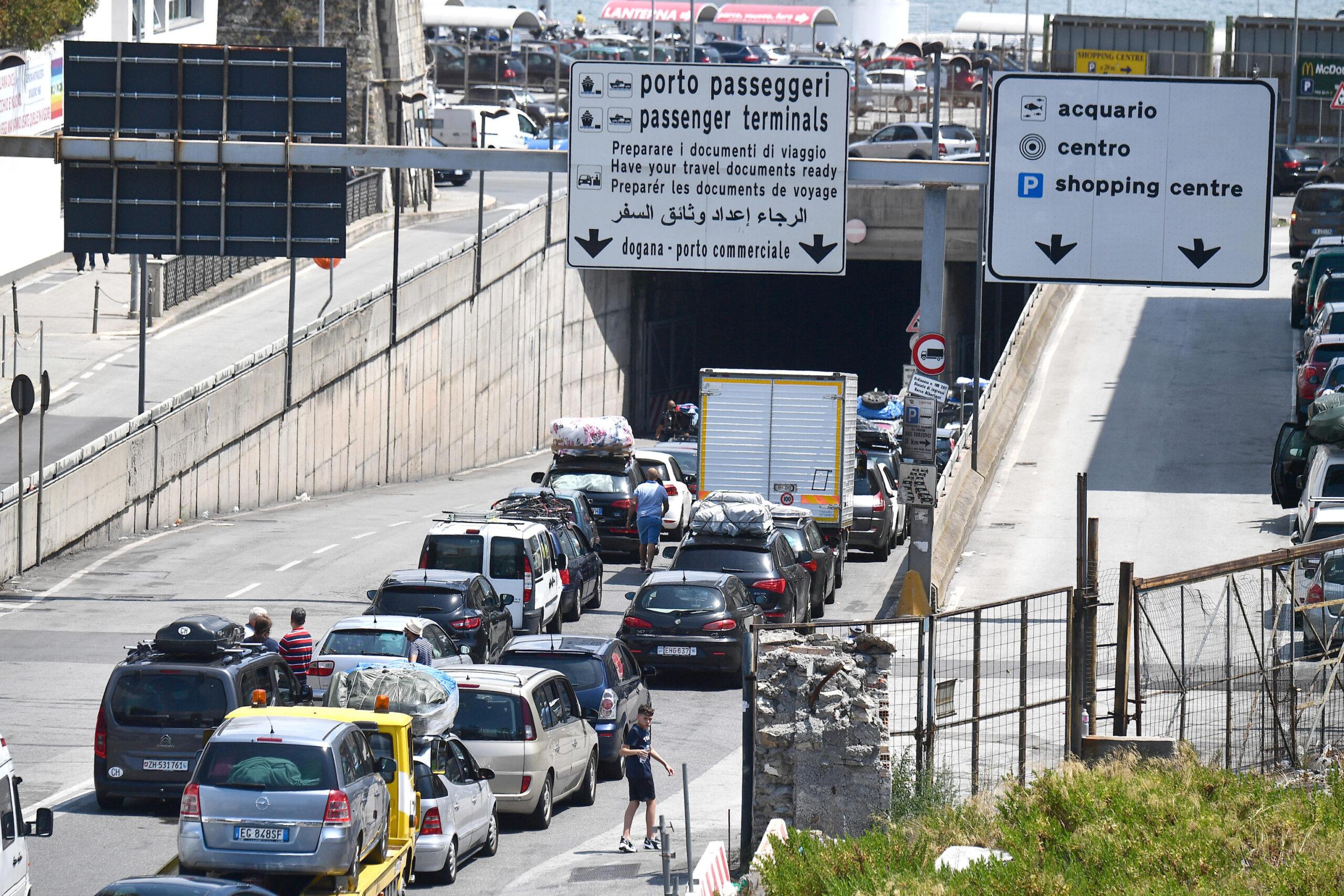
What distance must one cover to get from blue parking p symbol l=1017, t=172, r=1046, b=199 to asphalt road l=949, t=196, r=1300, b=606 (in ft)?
→ 20.4

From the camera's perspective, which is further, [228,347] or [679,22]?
[679,22]

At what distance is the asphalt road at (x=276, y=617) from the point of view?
15125 millimetres

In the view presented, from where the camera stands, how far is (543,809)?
54.3ft

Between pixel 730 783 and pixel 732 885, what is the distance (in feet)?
19.7

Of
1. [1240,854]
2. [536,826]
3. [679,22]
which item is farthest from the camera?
[679,22]

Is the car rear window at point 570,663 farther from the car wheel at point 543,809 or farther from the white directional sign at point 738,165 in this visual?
the white directional sign at point 738,165

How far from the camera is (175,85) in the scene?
26109 mm

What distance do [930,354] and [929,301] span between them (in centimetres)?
69

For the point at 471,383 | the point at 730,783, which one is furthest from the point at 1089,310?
the point at 730,783

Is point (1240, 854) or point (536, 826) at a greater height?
point (1240, 854)

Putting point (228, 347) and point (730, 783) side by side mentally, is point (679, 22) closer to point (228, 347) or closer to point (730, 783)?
point (228, 347)

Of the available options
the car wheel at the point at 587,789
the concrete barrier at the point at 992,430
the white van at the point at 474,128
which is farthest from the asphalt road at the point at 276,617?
the white van at the point at 474,128

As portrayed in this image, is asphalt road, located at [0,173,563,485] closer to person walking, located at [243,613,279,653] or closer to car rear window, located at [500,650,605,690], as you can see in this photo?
person walking, located at [243,613,279,653]

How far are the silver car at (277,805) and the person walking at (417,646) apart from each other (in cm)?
464
